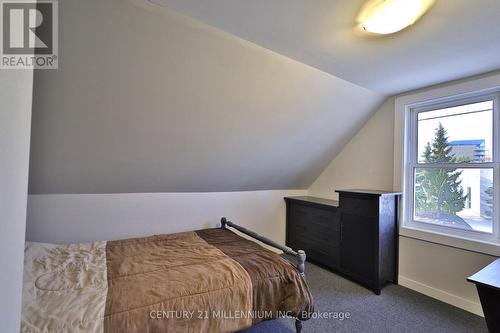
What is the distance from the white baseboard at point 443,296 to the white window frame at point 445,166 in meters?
0.52

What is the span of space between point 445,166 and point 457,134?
36 centimetres

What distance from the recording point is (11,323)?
0.64m

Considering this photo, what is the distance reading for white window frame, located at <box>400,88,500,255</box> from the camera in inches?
90.0

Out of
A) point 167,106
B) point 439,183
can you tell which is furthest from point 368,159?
point 167,106

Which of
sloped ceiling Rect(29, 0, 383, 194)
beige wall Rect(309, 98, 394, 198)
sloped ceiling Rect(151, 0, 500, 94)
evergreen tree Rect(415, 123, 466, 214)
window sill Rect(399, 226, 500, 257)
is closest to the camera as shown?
sloped ceiling Rect(151, 0, 500, 94)

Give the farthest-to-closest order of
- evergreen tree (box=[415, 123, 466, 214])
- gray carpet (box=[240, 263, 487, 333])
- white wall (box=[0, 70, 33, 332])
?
evergreen tree (box=[415, 123, 466, 214]), gray carpet (box=[240, 263, 487, 333]), white wall (box=[0, 70, 33, 332])

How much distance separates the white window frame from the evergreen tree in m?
0.07

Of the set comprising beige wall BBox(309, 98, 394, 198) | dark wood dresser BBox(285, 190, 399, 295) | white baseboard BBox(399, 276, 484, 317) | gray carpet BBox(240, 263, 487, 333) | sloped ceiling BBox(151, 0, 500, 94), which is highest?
sloped ceiling BBox(151, 0, 500, 94)

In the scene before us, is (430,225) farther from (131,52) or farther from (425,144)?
(131,52)

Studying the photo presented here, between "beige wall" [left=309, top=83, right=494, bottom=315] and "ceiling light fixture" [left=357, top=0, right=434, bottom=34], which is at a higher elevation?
"ceiling light fixture" [left=357, top=0, right=434, bottom=34]

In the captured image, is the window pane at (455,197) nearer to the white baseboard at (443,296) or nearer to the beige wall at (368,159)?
the beige wall at (368,159)

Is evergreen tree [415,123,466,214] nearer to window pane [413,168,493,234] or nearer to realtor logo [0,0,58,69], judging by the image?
window pane [413,168,493,234]

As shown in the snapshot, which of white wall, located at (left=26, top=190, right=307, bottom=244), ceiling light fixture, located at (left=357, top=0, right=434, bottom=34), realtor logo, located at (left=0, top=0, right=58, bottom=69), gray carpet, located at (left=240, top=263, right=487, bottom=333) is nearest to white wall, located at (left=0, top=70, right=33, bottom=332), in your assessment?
realtor logo, located at (left=0, top=0, right=58, bottom=69)

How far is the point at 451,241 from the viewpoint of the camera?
2467 mm
